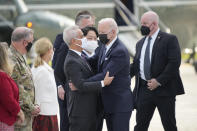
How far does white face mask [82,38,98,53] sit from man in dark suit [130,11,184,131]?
101cm

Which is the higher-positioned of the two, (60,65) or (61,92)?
(60,65)

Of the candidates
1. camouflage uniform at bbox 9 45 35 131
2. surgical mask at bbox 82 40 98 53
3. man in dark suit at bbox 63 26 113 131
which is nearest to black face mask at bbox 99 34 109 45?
surgical mask at bbox 82 40 98 53

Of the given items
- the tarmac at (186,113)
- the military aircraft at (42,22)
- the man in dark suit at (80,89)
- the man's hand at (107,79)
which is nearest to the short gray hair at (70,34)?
the man in dark suit at (80,89)

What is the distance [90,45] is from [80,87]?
63 cm

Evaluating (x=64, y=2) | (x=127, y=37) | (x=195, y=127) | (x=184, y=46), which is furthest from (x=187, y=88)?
(x=184, y=46)

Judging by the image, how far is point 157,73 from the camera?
6387mm

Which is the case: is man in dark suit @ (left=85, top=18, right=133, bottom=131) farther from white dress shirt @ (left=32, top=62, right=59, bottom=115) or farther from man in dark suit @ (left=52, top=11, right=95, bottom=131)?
man in dark suit @ (left=52, top=11, right=95, bottom=131)

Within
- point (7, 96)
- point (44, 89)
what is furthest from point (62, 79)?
point (7, 96)

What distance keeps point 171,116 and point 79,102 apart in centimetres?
161

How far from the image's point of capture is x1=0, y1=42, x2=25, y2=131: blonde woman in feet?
14.8

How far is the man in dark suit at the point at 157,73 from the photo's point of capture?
632 centimetres

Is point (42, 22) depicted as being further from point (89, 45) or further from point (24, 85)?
point (24, 85)

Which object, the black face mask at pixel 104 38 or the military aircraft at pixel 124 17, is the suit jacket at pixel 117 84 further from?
the military aircraft at pixel 124 17

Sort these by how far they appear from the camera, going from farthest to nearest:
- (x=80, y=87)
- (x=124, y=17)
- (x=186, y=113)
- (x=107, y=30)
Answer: (x=124, y=17)
(x=186, y=113)
(x=107, y=30)
(x=80, y=87)
